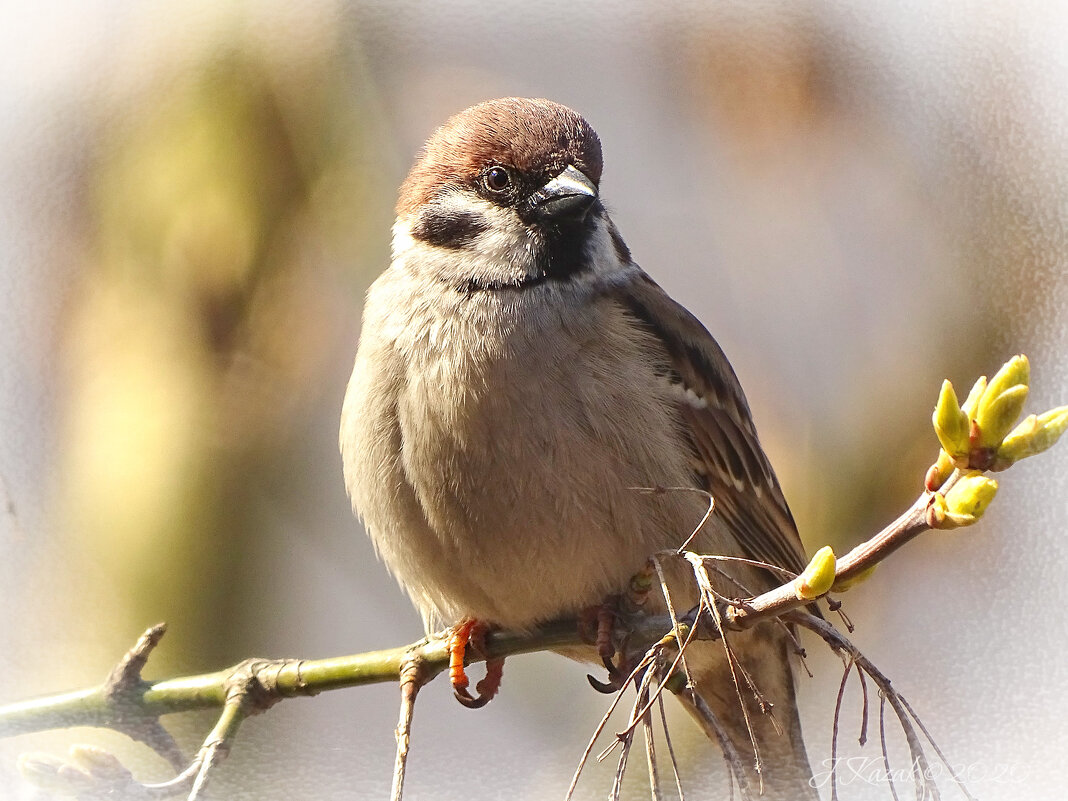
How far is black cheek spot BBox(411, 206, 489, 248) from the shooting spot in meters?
2.99

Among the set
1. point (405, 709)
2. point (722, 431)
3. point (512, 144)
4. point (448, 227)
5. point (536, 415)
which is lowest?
point (722, 431)

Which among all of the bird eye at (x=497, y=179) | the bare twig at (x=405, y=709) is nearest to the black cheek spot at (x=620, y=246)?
the bird eye at (x=497, y=179)

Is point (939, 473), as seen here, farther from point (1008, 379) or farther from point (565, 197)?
point (565, 197)

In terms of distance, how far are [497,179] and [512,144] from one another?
102 mm

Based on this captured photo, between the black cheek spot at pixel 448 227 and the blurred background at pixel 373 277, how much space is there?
0.84ft

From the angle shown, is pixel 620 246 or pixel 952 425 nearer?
pixel 952 425

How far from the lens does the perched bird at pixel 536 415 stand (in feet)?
8.47

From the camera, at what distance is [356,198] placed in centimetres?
337

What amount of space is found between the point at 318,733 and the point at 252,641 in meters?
0.41

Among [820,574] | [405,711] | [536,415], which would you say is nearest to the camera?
[820,574]

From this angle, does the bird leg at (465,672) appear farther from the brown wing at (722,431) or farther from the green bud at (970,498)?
the green bud at (970,498)

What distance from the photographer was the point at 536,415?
2.57m

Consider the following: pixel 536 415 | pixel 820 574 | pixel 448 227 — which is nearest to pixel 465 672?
pixel 536 415

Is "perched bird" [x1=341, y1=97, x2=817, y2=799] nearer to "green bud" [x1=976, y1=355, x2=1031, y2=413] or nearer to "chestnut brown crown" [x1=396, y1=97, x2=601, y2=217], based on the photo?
"chestnut brown crown" [x1=396, y1=97, x2=601, y2=217]
